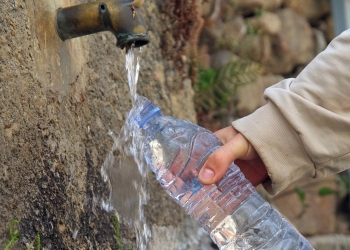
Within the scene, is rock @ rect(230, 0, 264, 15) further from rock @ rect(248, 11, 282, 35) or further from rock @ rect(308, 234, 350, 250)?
rock @ rect(308, 234, 350, 250)

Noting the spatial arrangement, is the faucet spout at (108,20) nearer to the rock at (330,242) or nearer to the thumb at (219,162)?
the thumb at (219,162)

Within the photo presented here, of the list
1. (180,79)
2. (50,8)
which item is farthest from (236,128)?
(180,79)

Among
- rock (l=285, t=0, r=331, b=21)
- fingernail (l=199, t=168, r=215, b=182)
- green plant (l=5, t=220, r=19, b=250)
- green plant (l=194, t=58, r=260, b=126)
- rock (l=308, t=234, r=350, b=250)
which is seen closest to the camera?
green plant (l=5, t=220, r=19, b=250)

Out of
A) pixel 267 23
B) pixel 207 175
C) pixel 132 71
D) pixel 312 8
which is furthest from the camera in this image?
pixel 312 8

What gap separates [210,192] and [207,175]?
0.83 feet

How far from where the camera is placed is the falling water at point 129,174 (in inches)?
81.8

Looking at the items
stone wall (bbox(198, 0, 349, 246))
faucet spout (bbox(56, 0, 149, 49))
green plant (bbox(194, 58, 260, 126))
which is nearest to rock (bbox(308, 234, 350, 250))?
stone wall (bbox(198, 0, 349, 246))

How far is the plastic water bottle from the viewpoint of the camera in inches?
75.5

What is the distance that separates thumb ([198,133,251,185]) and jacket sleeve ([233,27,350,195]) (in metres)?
0.06

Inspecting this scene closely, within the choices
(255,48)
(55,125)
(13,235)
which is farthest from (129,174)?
(255,48)

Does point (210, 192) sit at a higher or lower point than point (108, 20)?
lower

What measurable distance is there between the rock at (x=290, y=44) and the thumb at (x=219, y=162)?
210 cm

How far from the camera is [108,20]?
1.76 metres

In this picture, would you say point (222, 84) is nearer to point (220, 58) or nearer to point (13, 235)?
point (220, 58)
